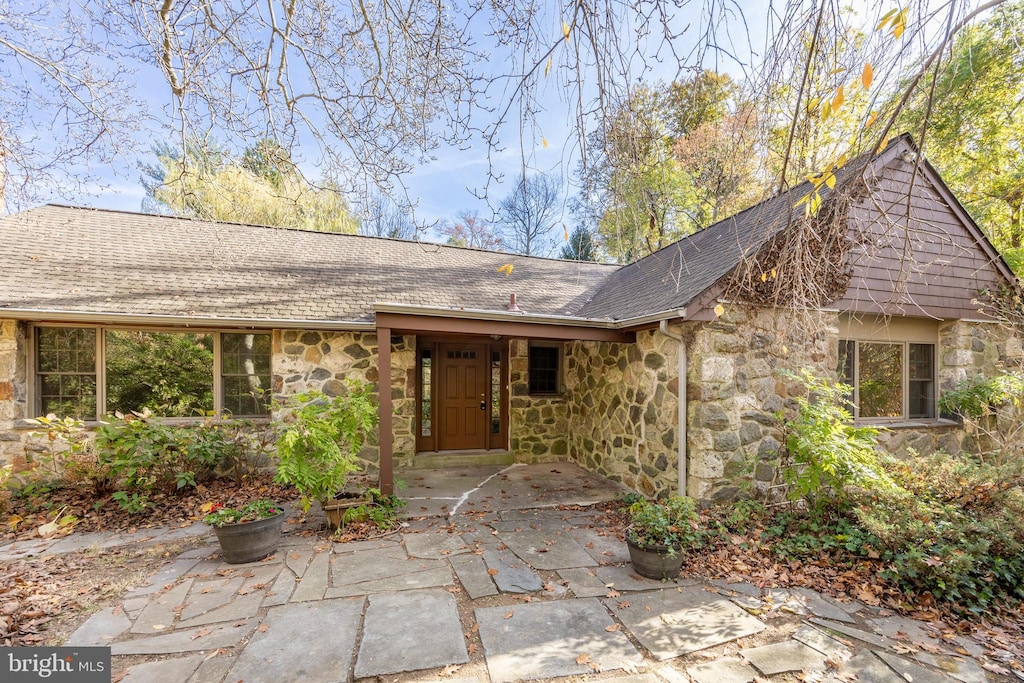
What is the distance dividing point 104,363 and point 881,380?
11.0 metres

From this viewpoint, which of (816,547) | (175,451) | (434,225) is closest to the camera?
(434,225)

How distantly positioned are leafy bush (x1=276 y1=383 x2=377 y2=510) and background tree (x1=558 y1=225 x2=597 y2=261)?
9.50 feet

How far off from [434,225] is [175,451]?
4.55 m

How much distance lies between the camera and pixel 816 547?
3.98 metres

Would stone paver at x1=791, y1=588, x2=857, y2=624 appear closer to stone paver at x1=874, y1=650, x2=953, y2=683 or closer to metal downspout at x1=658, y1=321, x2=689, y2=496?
stone paver at x1=874, y1=650, x2=953, y2=683

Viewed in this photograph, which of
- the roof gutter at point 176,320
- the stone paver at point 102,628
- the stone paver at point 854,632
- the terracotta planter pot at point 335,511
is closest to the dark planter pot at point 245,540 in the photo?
the terracotta planter pot at point 335,511

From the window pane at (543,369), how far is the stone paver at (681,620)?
471cm

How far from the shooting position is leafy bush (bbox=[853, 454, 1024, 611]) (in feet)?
10.7

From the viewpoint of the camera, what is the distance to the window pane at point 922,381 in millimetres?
6375

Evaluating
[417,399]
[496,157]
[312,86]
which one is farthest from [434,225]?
[417,399]

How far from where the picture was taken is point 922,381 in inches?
253

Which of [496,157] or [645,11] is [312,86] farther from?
[645,11]

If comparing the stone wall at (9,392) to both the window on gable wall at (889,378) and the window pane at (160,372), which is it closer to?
the window pane at (160,372)

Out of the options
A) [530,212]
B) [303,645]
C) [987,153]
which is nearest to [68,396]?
[303,645]
